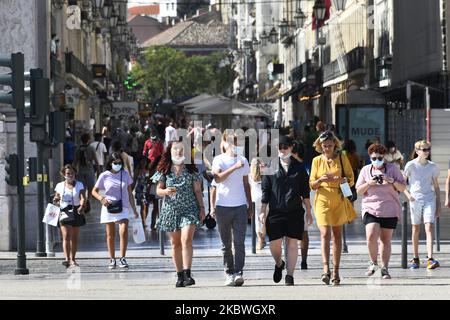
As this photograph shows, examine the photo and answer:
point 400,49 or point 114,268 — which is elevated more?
point 400,49

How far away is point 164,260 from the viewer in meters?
20.5

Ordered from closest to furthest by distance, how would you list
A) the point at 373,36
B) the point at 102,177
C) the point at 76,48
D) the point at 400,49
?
the point at 102,177 < the point at 400,49 < the point at 373,36 < the point at 76,48

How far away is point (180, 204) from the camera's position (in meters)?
15.9

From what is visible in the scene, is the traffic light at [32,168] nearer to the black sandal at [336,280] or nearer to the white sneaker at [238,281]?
the white sneaker at [238,281]

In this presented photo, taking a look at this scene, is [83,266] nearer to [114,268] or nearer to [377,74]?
[114,268]

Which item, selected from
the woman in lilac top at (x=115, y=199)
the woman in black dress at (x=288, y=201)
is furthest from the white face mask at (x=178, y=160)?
the woman in lilac top at (x=115, y=199)

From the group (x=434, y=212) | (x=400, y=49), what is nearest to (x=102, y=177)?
(x=434, y=212)

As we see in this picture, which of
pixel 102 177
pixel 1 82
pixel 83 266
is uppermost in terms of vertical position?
pixel 1 82

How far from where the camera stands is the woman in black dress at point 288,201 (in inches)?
623

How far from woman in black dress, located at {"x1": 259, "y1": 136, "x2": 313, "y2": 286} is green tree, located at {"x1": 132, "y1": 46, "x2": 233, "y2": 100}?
158144mm

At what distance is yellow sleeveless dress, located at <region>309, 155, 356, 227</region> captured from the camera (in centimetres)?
1602

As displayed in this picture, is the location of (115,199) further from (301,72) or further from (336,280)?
(301,72)
